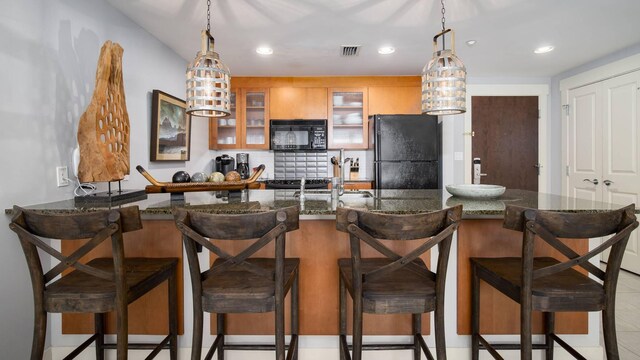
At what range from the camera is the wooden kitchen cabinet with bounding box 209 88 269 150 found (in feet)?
14.3

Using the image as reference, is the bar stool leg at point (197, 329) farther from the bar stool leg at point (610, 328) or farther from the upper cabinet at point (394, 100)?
the upper cabinet at point (394, 100)

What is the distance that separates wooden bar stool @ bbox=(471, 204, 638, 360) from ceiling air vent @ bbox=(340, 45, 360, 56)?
94.8 inches

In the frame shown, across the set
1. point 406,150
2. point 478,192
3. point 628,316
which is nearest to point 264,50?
point 406,150

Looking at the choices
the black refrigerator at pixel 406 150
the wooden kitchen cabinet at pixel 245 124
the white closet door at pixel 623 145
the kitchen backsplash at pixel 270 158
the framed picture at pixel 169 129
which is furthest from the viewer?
the kitchen backsplash at pixel 270 158

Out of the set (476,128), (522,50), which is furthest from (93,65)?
(476,128)

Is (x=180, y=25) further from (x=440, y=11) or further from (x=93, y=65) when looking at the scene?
(x=440, y=11)

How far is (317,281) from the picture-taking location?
1808 mm

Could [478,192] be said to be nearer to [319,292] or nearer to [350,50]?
[319,292]

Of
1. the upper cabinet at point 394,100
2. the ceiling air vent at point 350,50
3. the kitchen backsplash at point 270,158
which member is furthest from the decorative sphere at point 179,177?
the upper cabinet at point 394,100

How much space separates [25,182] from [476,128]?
4.42 meters

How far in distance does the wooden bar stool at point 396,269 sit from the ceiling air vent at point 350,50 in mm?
2428

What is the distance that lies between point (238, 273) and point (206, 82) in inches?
34.6

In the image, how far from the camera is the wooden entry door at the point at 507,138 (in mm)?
4426

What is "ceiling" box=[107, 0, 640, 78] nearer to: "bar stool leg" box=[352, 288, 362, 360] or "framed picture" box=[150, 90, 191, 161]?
"framed picture" box=[150, 90, 191, 161]
